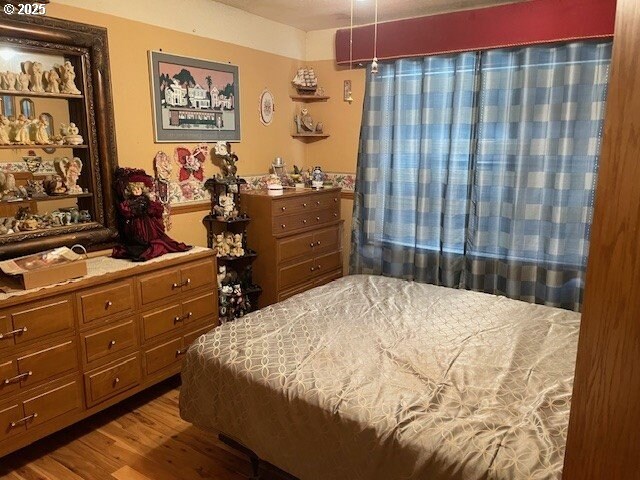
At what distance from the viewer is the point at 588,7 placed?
2.85 metres

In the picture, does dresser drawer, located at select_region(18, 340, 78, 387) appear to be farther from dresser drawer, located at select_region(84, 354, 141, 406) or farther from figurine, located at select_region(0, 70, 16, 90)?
figurine, located at select_region(0, 70, 16, 90)

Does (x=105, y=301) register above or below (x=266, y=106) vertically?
below

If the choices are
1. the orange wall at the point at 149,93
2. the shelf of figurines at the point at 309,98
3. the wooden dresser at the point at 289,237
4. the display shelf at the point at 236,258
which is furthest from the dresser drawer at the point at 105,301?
the shelf of figurines at the point at 309,98

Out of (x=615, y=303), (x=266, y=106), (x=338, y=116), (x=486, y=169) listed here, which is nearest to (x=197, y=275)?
(x=266, y=106)

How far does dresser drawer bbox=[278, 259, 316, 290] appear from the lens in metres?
3.66

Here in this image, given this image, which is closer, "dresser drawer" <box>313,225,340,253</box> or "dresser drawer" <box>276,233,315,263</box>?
"dresser drawer" <box>276,233,315,263</box>

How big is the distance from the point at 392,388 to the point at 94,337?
1.60 metres

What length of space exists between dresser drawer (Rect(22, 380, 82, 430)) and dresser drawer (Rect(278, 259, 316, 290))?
65.1 inches

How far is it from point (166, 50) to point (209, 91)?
42 centimetres

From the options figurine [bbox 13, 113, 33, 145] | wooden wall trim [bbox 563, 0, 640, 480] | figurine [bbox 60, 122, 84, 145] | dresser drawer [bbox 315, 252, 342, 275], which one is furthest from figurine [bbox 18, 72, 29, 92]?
wooden wall trim [bbox 563, 0, 640, 480]

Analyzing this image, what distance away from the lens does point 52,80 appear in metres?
2.57

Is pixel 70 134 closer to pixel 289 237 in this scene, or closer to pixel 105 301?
pixel 105 301

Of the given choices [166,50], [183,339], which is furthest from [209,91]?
[183,339]

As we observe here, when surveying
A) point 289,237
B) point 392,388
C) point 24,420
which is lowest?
point 24,420
